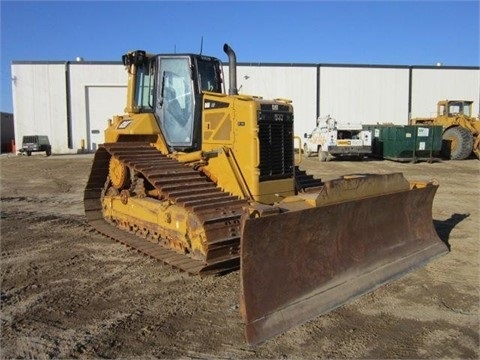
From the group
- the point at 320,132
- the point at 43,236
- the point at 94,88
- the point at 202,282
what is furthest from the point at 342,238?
the point at 94,88

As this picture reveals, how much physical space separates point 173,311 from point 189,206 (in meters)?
1.26

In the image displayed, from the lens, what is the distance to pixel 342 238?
5234 millimetres

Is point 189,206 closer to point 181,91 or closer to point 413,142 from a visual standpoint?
point 181,91

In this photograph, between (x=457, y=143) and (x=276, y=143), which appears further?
(x=457, y=143)

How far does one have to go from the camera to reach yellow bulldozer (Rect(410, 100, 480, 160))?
2378cm

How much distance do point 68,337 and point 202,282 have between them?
1.76 meters

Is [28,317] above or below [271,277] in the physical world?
below

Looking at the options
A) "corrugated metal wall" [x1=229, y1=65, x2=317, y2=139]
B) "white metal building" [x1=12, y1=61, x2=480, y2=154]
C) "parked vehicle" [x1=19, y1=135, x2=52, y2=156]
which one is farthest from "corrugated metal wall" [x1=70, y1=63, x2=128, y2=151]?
"corrugated metal wall" [x1=229, y1=65, x2=317, y2=139]

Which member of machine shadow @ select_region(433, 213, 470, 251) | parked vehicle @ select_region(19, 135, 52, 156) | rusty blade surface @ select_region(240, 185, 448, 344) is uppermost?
parked vehicle @ select_region(19, 135, 52, 156)

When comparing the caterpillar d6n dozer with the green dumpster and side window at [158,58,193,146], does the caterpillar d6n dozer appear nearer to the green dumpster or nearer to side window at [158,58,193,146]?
side window at [158,58,193,146]

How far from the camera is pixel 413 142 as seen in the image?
2258cm

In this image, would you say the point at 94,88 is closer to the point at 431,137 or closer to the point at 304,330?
the point at 431,137

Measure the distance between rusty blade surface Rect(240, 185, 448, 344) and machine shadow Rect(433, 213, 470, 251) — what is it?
1.32m

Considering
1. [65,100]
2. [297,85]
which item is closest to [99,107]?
[65,100]
